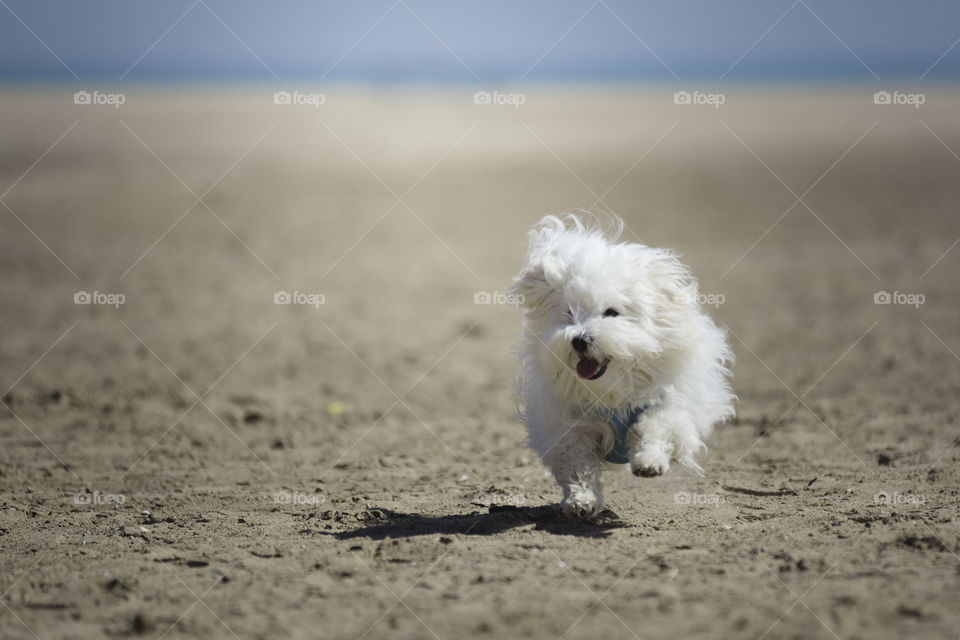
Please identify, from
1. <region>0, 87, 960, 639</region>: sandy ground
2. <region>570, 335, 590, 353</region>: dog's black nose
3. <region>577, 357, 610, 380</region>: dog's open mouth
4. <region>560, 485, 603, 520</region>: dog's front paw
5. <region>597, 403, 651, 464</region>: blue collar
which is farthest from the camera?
<region>597, 403, 651, 464</region>: blue collar

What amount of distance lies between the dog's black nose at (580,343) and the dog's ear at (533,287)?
578mm

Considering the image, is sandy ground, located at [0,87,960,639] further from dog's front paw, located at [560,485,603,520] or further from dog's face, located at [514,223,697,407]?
dog's face, located at [514,223,697,407]

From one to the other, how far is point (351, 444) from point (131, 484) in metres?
1.93

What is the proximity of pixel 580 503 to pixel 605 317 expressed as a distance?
1.11 meters

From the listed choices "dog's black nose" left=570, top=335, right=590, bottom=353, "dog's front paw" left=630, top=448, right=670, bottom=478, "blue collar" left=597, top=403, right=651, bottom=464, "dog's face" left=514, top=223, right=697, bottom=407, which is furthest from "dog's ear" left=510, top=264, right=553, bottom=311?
"dog's front paw" left=630, top=448, right=670, bottom=478

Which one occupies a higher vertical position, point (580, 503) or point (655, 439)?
point (655, 439)

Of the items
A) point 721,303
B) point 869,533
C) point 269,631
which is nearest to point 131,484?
point 269,631

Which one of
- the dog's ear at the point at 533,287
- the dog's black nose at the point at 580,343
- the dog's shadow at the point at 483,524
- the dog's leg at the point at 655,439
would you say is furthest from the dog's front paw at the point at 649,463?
the dog's ear at the point at 533,287

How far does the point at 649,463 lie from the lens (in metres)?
5.65

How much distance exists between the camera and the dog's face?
5.70 m

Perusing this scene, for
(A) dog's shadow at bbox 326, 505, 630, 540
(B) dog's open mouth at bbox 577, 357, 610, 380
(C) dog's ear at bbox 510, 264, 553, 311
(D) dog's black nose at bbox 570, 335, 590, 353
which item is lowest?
(A) dog's shadow at bbox 326, 505, 630, 540

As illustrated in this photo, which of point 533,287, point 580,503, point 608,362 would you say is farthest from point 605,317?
point 580,503

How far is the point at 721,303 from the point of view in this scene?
44.9 ft

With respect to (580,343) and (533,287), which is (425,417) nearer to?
(533,287)
